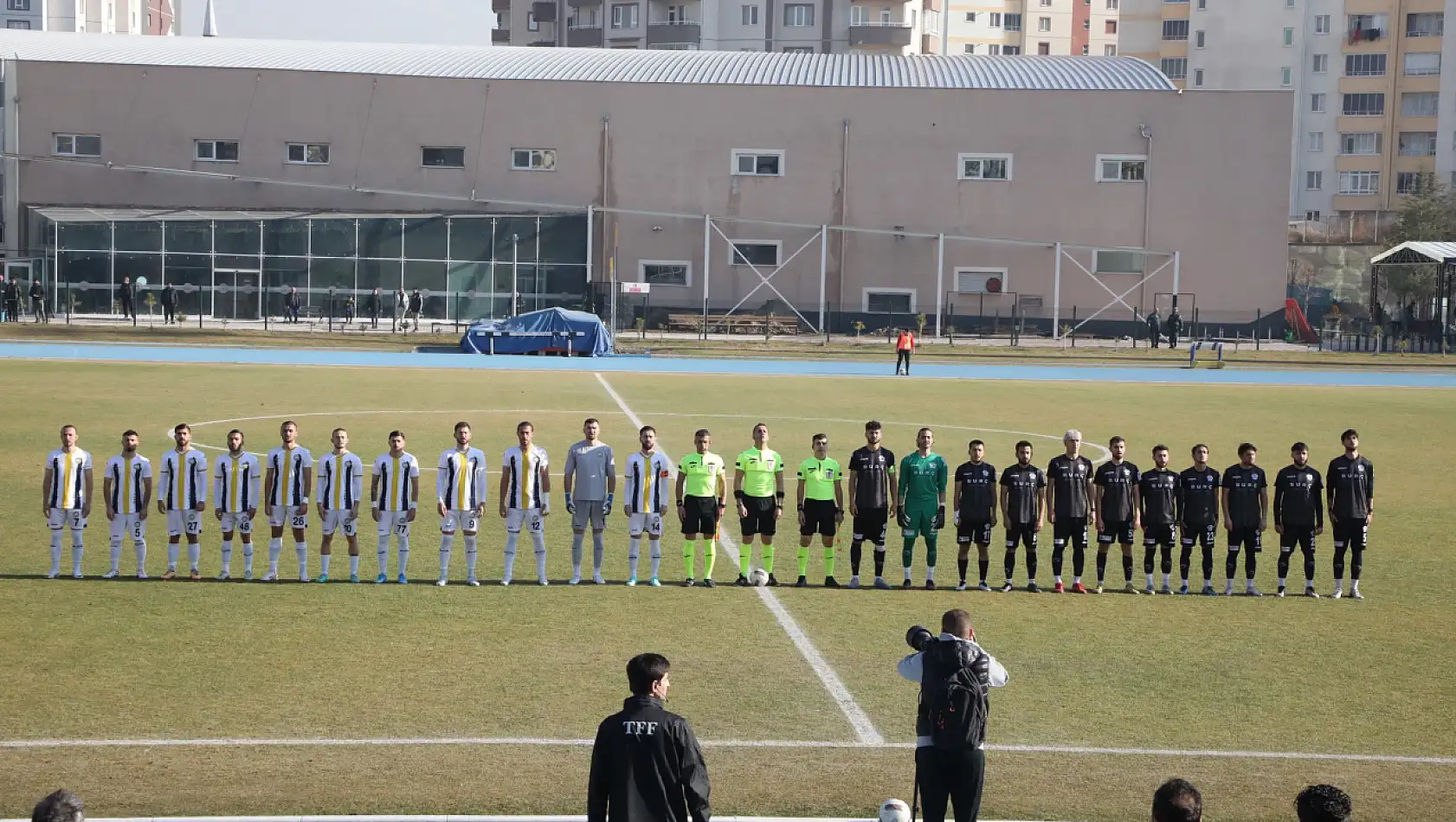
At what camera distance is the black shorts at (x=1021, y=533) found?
56.1 feet

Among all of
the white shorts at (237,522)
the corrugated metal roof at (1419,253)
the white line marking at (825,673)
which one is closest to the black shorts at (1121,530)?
the white line marking at (825,673)

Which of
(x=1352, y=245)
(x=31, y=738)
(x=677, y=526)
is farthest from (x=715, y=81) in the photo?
(x=31, y=738)

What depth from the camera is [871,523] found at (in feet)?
56.5

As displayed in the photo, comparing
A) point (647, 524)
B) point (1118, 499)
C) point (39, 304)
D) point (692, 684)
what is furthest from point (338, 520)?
point (39, 304)

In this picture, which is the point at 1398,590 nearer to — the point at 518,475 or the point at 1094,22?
the point at 518,475

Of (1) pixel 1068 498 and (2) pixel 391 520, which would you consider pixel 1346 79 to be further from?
(2) pixel 391 520

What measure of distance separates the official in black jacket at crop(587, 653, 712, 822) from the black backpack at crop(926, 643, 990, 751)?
1.75 m

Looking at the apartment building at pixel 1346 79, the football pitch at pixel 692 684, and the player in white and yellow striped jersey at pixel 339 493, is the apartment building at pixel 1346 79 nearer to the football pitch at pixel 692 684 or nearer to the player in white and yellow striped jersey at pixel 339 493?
the football pitch at pixel 692 684

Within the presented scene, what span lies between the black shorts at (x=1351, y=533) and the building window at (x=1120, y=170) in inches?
1894

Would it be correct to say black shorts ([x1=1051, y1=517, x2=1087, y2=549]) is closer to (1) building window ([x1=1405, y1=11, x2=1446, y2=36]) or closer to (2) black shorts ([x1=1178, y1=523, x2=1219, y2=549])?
(2) black shorts ([x1=1178, y1=523, x2=1219, y2=549])

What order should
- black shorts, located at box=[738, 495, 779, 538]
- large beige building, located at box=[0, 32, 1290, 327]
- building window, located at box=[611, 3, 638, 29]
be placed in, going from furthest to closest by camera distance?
building window, located at box=[611, 3, 638, 29] < large beige building, located at box=[0, 32, 1290, 327] < black shorts, located at box=[738, 495, 779, 538]

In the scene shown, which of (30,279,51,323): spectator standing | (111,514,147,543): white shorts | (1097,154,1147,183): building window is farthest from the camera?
(1097,154,1147,183): building window

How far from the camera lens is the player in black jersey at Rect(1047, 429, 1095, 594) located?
55.8 ft

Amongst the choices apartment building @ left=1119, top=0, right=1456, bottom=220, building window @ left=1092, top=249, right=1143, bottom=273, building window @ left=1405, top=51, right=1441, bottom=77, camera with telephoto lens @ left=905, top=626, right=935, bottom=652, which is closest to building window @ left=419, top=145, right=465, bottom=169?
building window @ left=1092, top=249, right=1143, bottom=273
